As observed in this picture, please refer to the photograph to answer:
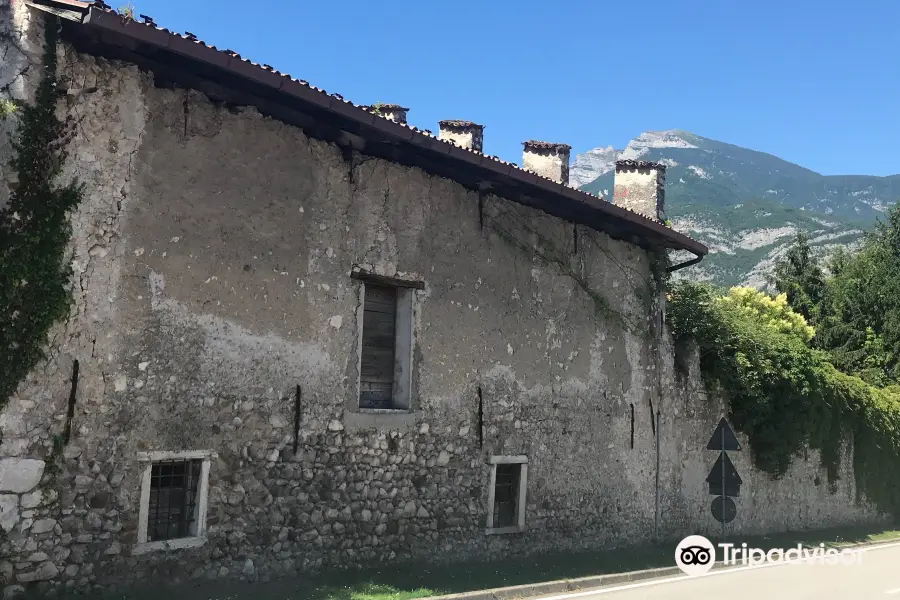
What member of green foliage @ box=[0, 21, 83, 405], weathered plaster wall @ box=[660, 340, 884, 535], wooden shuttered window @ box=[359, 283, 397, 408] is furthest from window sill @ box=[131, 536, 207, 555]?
weathered plaster wall @ box=[660, 340, 884, 535]

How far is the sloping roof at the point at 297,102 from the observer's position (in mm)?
7680

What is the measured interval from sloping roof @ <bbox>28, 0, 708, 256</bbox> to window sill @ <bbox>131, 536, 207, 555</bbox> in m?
5.04

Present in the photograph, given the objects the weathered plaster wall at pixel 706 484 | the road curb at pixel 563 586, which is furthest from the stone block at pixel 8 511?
the weathered plaster wall at pixel 706 484

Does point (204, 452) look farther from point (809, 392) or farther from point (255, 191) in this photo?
point (809, 392)

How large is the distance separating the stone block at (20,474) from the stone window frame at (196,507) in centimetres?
102

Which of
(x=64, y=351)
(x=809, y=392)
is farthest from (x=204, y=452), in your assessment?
(x=809, y=392)

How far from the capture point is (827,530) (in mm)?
20781

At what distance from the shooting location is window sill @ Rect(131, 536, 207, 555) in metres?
8.13

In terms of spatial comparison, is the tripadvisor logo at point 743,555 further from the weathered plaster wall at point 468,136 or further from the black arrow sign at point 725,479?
the weathered plaster wall at point 468,136

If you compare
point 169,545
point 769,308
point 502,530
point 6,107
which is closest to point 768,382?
Answer: point 502,530

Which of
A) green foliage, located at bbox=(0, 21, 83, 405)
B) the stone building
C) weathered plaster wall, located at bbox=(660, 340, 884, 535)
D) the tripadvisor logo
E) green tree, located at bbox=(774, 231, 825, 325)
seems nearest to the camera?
green foliage, located at bbox=(0, 21, 83, 405)

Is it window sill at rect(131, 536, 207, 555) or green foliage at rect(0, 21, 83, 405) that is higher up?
green foliage at rect(0, 21, 83, 405)

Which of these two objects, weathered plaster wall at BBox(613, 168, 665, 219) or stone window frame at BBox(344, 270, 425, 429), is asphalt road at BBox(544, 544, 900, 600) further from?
weathered plaster wall at BBox(613, 168, 665, 219)

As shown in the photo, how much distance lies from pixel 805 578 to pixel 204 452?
9839mm
